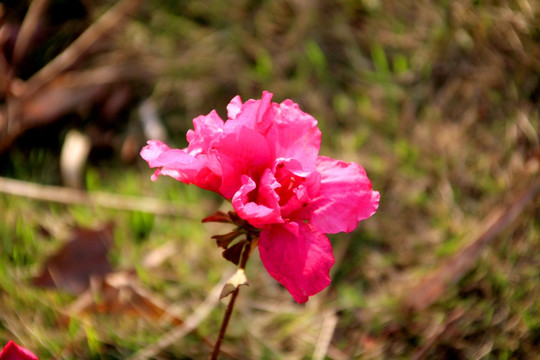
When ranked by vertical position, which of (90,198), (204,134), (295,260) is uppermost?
(204,134)

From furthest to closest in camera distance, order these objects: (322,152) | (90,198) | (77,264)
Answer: (322,152)
(90,198)
(77,264)

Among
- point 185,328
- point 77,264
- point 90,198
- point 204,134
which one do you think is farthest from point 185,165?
point 90,198

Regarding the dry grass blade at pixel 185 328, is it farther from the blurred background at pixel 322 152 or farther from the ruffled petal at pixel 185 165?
the ruffled petal at pixel 185 165

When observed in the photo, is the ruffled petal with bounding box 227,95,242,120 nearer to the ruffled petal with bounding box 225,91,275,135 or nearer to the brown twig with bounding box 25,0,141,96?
the ruffled petal with bounding box 225,91,275,135

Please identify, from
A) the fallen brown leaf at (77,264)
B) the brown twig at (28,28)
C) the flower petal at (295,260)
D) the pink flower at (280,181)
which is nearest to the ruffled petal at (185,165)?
the pink flower at (280,181)

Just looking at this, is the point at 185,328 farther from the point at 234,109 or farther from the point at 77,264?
the point at 234,109

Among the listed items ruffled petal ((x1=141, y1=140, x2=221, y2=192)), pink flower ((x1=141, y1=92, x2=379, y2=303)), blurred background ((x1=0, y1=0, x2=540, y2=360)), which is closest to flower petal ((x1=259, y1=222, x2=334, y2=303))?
pink flower ((x1=141, y1=92, x2=379, y2=303))

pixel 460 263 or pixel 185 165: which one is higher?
pixel 185 165
